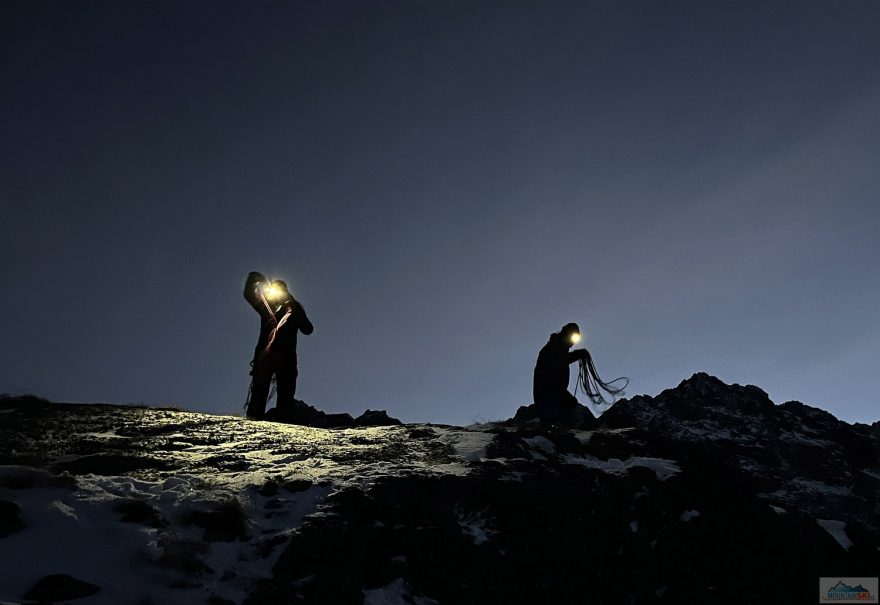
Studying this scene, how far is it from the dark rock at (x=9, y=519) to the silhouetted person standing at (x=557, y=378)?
423 inches

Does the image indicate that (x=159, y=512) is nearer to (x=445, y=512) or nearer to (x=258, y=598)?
(x=258, y=598)

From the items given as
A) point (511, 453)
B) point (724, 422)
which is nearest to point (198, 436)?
point (511, 453)

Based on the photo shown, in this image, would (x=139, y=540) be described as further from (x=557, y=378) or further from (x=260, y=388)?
(x=557, y=378)

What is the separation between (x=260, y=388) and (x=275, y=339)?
113cm

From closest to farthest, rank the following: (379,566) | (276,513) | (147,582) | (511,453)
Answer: (147,582) → (379,566) → (276,513) → (511,453)

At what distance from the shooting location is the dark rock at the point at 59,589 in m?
4.19

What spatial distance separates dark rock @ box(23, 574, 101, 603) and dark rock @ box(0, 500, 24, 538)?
2.83ft

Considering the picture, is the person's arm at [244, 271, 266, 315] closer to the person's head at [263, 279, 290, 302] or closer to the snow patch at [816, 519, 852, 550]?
the person's head at [263, 279, 290, 302]

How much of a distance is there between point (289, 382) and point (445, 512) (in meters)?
6.95

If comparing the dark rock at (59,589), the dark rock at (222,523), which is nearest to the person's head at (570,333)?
the dark rock at (222,523)

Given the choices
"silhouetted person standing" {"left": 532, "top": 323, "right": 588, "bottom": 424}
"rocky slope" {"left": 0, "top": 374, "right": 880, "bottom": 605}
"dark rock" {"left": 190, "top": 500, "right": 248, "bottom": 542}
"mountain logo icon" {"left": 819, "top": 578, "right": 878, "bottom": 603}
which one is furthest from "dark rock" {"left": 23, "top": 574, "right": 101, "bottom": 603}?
"silhouetted person standing" {"left": 532, "top": 323, "right": 588, "bottom": 424}

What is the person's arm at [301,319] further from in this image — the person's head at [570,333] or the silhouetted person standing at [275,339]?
the person's head at [570,333]

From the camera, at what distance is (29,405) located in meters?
9.73

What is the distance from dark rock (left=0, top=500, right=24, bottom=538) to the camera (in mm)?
4871
